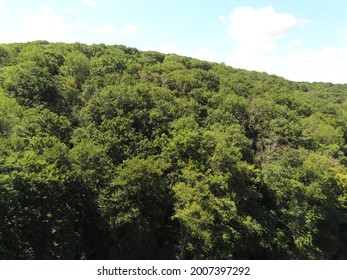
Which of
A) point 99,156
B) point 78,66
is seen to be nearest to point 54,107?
point 78,66

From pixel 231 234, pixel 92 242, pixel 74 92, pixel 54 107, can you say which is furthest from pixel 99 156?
pixel 74 92

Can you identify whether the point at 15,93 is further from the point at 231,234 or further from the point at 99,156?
the point at 231,234

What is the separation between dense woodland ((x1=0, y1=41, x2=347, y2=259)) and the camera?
74.7 ft

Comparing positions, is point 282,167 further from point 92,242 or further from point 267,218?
point 92,242

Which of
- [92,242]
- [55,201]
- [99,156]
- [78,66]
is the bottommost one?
[92,242]

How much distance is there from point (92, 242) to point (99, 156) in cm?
830

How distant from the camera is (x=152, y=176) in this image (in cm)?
2794

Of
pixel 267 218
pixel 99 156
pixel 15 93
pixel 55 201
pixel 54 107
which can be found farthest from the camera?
pixel 54 107

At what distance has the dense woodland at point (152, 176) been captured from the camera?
2277cm

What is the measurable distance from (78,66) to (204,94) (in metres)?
23.6

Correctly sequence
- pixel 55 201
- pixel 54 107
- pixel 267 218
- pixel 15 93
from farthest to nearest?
pixel 54 107 < pixel 15 93 < pixel 267 218 < pixel 55 201

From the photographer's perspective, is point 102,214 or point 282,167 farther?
point 282,167

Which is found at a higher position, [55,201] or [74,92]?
[74,92]

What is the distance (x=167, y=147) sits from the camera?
111ft
